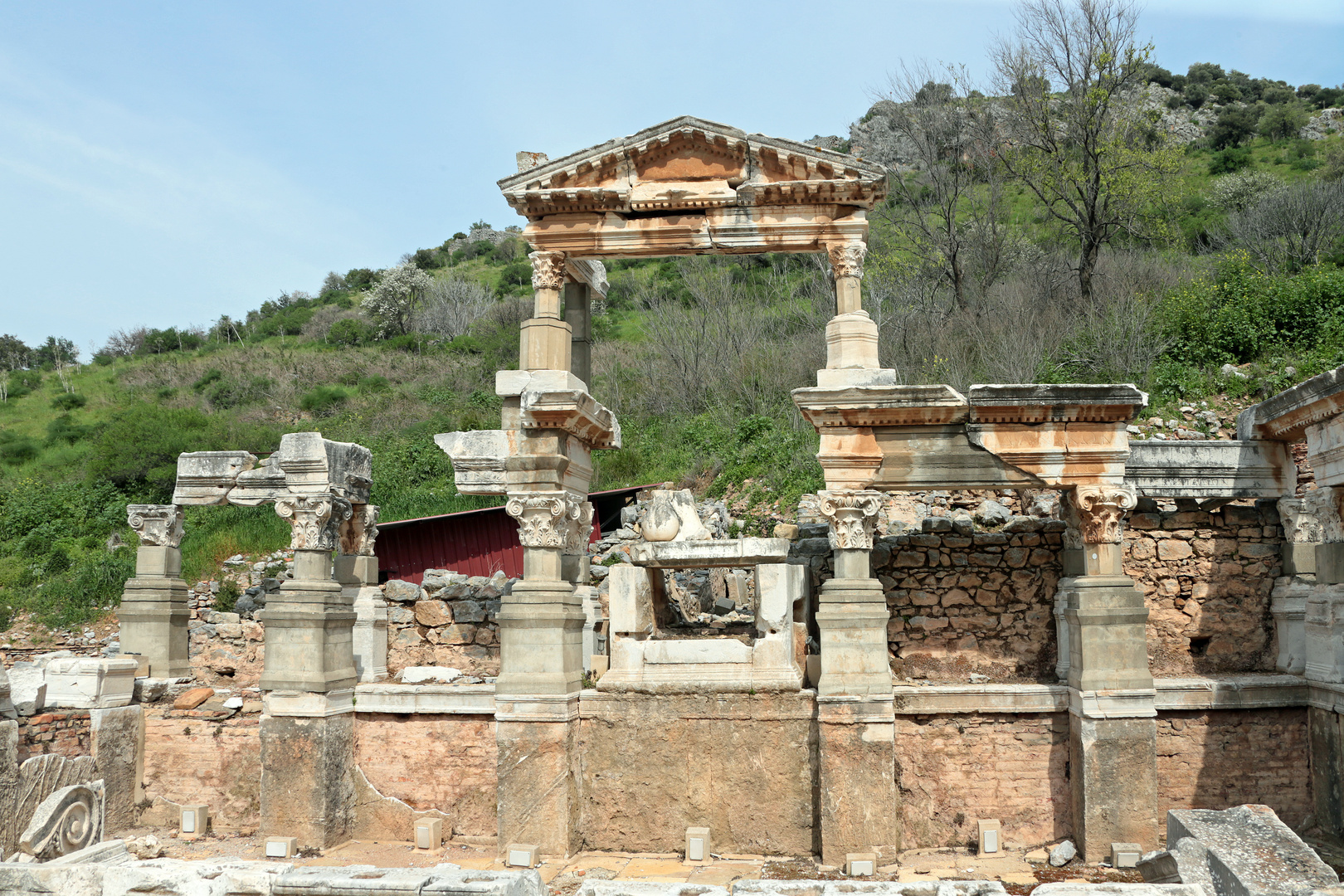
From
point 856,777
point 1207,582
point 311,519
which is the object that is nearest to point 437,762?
point 311,519

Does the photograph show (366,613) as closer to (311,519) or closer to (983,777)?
(311,519)

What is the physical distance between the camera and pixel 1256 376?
14781 millimetres

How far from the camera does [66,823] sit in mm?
6961

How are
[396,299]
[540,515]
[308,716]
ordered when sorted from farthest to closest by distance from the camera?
[396,299] < [308,716] < [540,515]

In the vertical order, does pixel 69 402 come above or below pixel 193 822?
above

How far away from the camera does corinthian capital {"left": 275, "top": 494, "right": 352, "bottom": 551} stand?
10.4 m

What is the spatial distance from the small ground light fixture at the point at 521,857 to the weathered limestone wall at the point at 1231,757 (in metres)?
5.96

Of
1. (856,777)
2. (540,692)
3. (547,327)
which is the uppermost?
(547,327)

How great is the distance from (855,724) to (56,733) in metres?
8.17

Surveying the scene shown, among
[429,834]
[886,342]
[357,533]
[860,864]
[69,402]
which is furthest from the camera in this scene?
[69,402]

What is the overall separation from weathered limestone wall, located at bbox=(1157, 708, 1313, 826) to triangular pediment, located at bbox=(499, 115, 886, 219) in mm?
6169

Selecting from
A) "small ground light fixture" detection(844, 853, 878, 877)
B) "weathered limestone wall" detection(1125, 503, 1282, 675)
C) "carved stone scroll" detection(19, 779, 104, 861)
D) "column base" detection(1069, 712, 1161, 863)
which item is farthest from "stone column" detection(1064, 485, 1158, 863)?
"carved stone scroll" detection(19, 779, 104, 861)

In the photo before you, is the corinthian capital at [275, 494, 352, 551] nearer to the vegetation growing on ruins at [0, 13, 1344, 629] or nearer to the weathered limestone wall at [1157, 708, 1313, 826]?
the vegetation growing on ruins at [0, 13, 1344, 629]

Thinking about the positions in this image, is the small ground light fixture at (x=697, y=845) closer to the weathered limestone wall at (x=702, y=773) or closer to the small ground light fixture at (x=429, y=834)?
the weathered limestone wall at (x=702, y=773)
